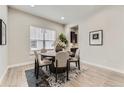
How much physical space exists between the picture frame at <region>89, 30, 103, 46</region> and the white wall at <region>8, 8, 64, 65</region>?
3.05 m

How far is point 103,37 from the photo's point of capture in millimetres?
4684

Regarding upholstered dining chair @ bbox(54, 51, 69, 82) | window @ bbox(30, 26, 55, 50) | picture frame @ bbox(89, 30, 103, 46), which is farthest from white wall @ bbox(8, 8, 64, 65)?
picture frame @ bbox(89, 30, 103, 46)

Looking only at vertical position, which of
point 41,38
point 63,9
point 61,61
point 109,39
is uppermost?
point 63,9

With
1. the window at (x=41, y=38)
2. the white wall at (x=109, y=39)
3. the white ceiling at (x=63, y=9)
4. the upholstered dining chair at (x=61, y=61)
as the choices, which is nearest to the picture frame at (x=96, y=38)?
the white wall at (x=109, y=39)

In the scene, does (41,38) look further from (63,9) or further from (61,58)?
(61,58)

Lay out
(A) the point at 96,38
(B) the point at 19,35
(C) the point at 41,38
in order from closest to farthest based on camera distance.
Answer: (A) the point at 96,38 → (B) the point at 19,35 → (C) the point at 41,38

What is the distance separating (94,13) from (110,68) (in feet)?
8.50

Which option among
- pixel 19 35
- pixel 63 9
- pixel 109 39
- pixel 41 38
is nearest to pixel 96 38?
pixel 109 39

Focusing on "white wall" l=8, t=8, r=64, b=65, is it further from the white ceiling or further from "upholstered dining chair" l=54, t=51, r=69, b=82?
"upholstered dining chair" l=54, t=51, r=69, b=82

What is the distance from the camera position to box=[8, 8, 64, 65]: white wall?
191 inches

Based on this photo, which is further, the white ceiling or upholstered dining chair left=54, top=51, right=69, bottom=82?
the white ceiling

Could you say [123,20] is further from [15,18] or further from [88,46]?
[15,18]

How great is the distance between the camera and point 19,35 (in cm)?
518

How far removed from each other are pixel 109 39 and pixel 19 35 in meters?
4.02
